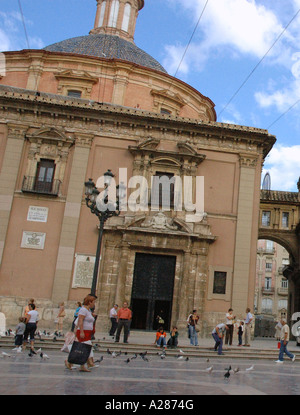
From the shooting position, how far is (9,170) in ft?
60.5

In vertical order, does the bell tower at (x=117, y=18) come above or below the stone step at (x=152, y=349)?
above

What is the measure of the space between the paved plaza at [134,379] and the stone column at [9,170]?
903 centimetres

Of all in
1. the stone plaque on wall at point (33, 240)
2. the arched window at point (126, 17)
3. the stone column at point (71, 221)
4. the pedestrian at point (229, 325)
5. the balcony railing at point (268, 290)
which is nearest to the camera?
the pedestrian at point (229, 325)

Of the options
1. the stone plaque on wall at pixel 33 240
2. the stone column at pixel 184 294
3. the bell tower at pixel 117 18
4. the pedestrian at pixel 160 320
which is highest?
the bell tower at pixel 117 18

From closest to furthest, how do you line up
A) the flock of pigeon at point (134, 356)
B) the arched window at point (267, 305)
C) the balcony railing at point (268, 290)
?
1. the flock of pigeon at point (134, 356)
2. the arched window at point (267, 305)
3. the balcony railing at point (268, 290)

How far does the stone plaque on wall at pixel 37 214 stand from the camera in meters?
18.0

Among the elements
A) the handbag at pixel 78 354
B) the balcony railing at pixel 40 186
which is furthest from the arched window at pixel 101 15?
the handbag at pixel 78 354

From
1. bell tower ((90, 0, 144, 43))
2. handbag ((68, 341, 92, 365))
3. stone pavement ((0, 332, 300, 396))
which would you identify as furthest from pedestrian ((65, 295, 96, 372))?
bell tower ((90, 0, 144, 43))

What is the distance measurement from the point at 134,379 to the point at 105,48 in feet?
78.9

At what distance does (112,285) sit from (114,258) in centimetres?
112

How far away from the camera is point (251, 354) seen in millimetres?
13141

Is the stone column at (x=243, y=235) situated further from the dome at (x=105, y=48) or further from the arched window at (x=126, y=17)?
the arched window at (x=126, y=17)

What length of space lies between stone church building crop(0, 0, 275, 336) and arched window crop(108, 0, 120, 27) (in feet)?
45.4

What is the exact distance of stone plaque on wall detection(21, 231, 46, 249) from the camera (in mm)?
17719
